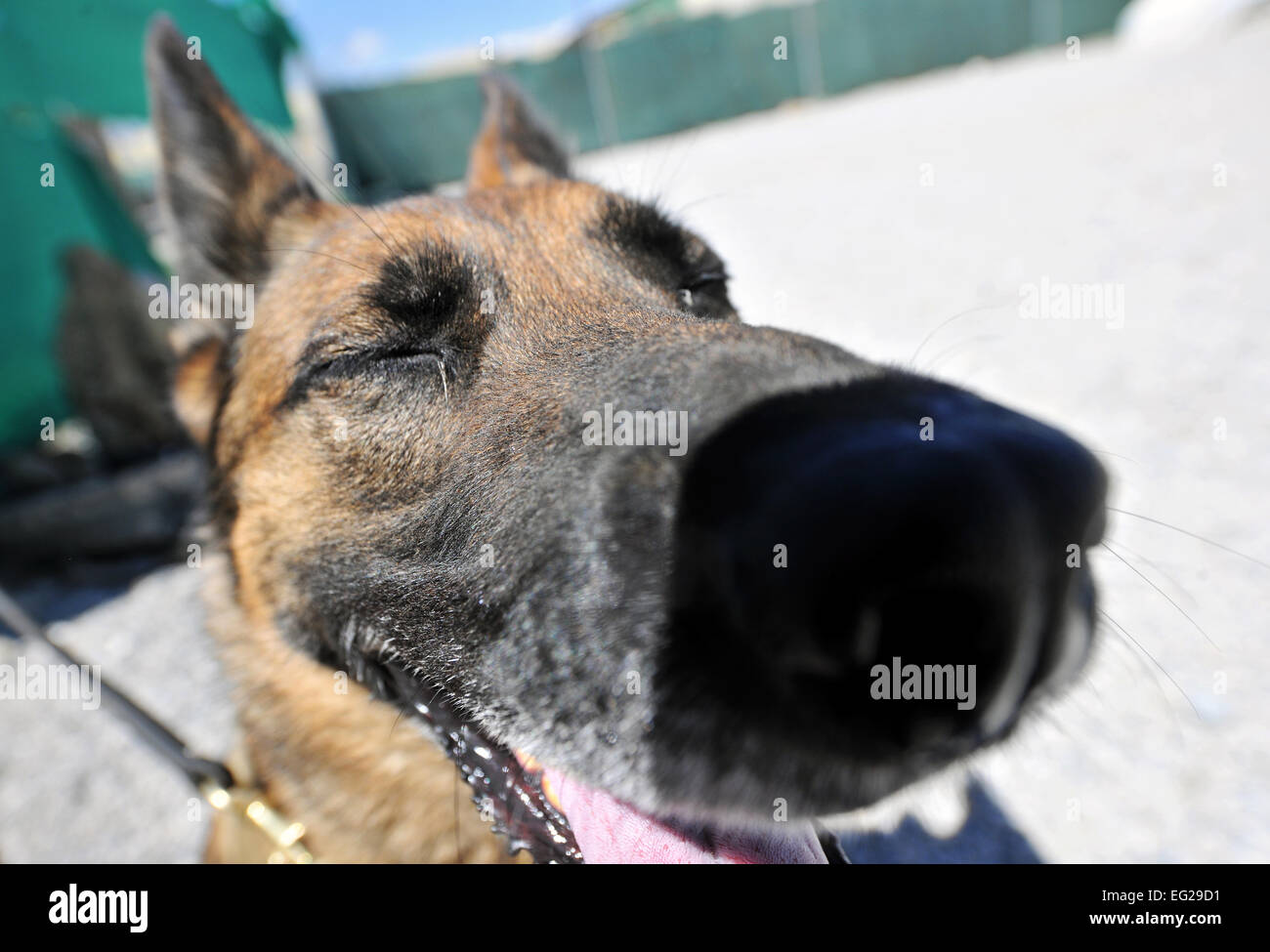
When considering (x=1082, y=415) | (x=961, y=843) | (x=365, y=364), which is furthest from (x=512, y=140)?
(x=1082, y=415)

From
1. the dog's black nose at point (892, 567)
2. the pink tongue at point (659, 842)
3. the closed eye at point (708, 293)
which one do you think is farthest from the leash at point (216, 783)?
the closed eye at point (708, 293)

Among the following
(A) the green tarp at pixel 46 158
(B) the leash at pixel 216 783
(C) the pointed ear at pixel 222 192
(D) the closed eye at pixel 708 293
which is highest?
(A) the green tarp at pixel 46 158

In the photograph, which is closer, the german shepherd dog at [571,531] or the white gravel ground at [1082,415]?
the german shepherd dog at [571,531]

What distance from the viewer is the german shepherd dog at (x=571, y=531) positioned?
1.11m

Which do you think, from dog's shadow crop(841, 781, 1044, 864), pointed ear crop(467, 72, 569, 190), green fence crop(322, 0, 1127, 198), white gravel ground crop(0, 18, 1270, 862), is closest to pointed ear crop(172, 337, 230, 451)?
white gravel ground crop(0, 18, 1270, 862)

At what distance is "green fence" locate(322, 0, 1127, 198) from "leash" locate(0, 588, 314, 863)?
84.7ft

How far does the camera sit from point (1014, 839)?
9.26 ft

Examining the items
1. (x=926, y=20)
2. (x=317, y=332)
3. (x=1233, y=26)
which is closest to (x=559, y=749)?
(x=317, y=332)

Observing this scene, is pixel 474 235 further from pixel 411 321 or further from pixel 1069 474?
pixel 1069 474

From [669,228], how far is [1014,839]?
2.67 meters

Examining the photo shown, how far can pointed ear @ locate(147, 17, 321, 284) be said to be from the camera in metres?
2.79

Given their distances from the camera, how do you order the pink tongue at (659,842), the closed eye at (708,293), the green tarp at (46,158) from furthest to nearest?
the green tarp at (46,158)
the closed eye at (708,293)
the pink tongue at (659,842)

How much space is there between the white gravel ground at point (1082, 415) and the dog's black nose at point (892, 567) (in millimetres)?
454

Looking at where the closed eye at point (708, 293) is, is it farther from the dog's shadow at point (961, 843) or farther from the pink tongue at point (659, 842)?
the dog's shadow at point (961, 843)
